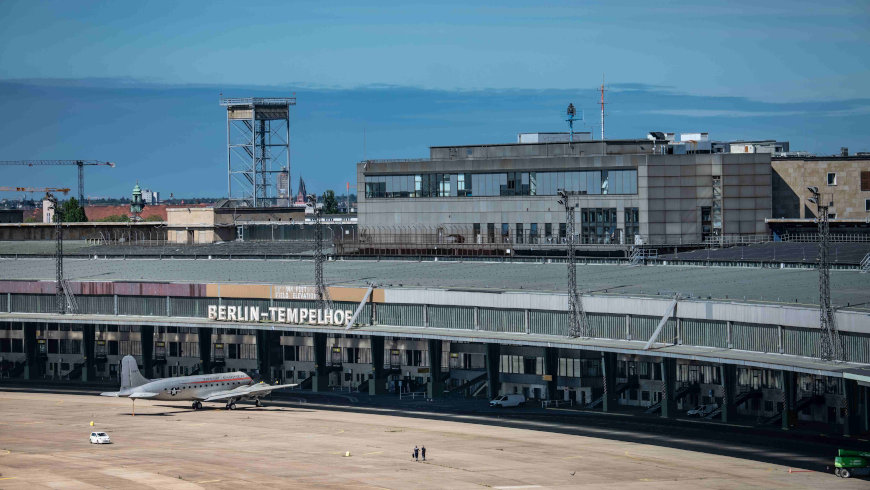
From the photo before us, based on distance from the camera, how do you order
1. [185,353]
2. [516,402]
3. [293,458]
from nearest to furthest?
[293,458] < [516,402] < [185,353]

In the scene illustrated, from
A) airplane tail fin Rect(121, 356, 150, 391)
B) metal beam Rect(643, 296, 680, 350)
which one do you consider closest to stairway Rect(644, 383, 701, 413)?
metal beam Rect(643, 296, 680, 350)

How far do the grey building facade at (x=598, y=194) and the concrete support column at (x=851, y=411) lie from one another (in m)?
62.9

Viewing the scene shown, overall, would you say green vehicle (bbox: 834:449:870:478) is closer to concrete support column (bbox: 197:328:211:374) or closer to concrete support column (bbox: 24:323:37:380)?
concrete support column (bbox: 197:328:211:374)

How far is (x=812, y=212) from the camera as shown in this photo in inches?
6388

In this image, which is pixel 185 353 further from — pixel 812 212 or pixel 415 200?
pixel 812 212

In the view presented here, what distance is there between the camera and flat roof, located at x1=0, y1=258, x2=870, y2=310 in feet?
319

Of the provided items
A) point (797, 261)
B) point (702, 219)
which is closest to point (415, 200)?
point (702, 219)

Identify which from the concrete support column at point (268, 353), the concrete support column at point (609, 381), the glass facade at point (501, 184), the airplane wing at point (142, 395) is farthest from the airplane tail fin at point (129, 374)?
the glass facade at point (501, 184)

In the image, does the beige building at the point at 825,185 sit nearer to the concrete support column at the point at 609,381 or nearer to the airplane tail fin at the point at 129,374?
the concrete support column at the point at 609,381

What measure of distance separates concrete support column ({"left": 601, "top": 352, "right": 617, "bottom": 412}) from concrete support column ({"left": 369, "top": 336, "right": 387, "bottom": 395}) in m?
24.4

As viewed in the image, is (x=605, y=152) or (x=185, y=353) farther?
(x=605, y=152)

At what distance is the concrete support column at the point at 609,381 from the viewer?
109 metres

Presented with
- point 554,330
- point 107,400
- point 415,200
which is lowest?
point 107,400

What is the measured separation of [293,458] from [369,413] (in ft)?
82.0
